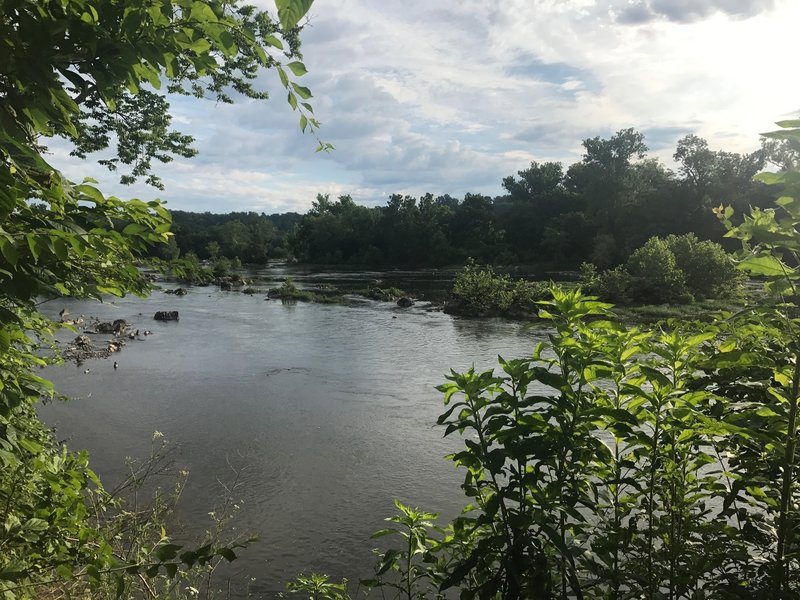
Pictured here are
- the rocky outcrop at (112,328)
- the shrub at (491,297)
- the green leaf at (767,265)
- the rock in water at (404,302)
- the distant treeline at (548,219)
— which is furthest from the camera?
the distant treeline at (548,219)

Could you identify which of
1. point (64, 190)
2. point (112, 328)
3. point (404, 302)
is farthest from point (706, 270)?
point (64, 190)

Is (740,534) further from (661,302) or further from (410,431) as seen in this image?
(661,302)

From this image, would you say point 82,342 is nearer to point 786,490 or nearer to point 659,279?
point 786,490

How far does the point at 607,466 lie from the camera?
2275mm

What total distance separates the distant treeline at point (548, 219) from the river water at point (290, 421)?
37.3 meters

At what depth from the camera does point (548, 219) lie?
2904 inches

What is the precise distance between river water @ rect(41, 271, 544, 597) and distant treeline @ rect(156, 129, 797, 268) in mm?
37305

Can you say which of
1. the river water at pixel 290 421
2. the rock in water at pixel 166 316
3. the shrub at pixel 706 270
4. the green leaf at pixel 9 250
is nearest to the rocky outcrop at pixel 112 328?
the river water at pixel 290 421

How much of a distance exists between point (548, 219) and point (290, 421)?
226 ft

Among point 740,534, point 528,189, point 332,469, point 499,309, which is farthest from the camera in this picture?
point 528,189

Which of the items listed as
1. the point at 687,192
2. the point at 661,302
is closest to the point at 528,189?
the point at 687,192

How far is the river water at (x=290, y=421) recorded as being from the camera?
629 centimetres

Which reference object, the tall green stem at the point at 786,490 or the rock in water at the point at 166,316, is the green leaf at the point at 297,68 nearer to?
the tall green stem at the point at 786,490

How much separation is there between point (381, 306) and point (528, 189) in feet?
223
